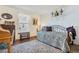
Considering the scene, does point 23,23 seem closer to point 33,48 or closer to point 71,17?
point 33,48

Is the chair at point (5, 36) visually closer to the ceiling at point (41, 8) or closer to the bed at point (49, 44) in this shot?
the bed at point (49, 44)

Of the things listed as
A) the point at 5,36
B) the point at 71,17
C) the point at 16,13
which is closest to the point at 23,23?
the point at 16,13

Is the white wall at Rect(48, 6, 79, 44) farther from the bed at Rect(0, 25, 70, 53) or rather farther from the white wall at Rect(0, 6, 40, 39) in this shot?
the white wall at Rect(0, 6, 40, 39)

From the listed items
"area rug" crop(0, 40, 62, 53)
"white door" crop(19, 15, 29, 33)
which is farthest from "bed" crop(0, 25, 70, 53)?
"white door" crop(19, 15, 29, 33)

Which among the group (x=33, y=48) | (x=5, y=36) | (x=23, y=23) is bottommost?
(x=33, y=48)

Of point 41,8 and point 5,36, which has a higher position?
point 41,8

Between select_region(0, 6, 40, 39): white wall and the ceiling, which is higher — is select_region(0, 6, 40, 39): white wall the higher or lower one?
the lower one

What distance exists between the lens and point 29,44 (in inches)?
68.7

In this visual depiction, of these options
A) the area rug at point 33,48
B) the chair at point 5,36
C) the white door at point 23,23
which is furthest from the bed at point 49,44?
the white door at point 23,23

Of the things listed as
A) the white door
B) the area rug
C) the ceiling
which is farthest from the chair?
the ceiling

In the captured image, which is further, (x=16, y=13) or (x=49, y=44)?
(x=49, y=44)

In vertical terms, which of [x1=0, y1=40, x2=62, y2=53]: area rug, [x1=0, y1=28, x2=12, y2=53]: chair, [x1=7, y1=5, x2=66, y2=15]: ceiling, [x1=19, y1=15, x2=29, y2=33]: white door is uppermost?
[x1=7, y1=5, x2=66, y2=15]: ceiling

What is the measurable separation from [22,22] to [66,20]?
71 centimetres
